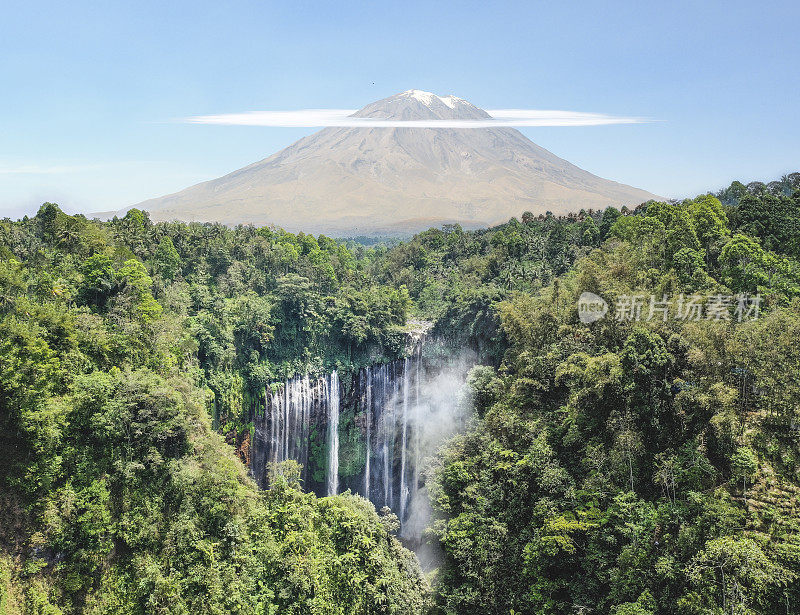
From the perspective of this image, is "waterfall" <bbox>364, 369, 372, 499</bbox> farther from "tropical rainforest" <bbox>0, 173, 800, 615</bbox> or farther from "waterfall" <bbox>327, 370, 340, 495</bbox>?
"tropical rainforest" <bbox>0, 173, 800, 615</bbox>

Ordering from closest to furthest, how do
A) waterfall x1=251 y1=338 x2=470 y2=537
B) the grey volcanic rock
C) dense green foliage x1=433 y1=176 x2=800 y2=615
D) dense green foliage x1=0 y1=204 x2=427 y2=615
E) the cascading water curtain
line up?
dense green foliage x1=433 y1=176 x2=800 y2=615 → dense green foliage x1=0 y1=204 x2=427 y2=615 → waterfall x1=251 y1=338 x2=470 y2=537 → the cascading water curtain → the grey volcanic rock

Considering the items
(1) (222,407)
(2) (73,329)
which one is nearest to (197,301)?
(1) (222,407)

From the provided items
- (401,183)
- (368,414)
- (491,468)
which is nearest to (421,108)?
(401,183)

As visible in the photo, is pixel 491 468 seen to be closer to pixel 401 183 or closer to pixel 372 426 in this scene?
pixel 372 426

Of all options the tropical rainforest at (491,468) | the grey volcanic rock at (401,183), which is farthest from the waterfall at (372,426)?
the grey volcanic rock at (401,183)

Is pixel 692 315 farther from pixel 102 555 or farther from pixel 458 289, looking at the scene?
pixel 102 555

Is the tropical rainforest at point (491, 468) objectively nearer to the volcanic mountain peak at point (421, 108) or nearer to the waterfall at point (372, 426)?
the waterfall at point (372, 426)

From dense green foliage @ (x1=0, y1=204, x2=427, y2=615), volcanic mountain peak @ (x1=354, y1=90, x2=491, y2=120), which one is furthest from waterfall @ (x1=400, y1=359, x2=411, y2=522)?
volcanic mountain peak @ (x1=354, y1=90, x2=491, y2=120)
